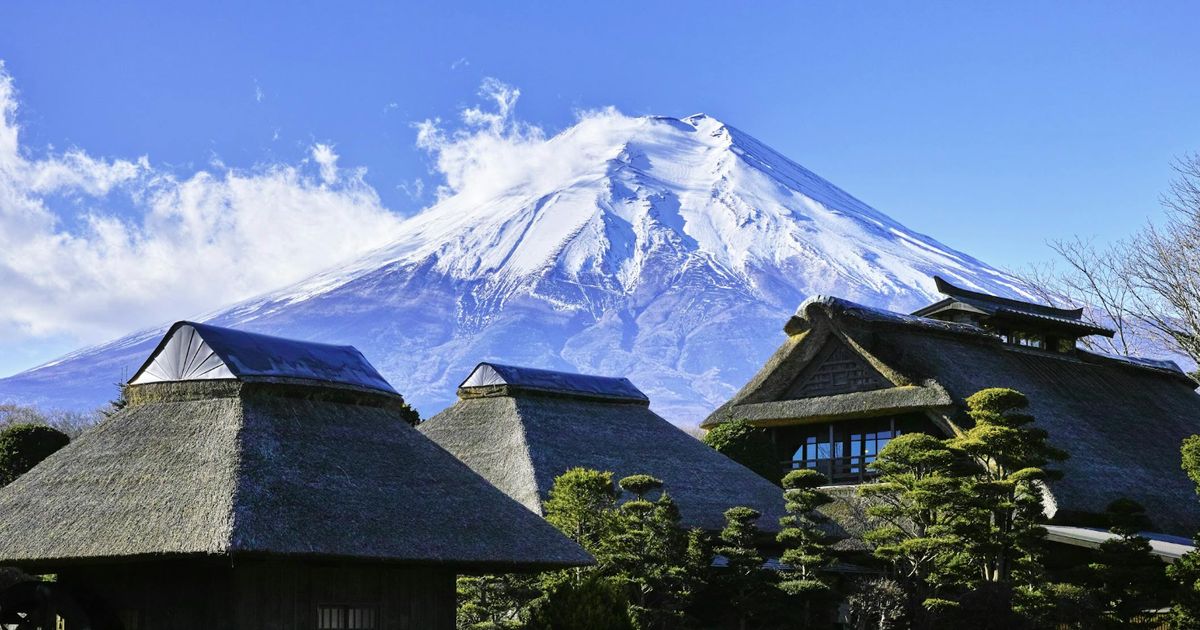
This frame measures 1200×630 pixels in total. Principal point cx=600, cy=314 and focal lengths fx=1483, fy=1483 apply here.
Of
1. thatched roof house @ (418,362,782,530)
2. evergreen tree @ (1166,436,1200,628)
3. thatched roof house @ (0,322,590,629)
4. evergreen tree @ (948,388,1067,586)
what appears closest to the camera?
thatched roof house @ (0,322,590,629)

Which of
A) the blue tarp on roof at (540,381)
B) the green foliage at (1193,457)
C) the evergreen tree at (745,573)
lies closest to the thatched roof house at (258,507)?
the evergreen tree at (745,573)

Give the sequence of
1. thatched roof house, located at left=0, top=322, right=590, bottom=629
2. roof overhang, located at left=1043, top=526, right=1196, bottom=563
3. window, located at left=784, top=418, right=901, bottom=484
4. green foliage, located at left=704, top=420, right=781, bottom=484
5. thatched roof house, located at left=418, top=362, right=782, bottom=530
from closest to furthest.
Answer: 1. thatched roof house, located at left=0, top=322, right=590, bottom=629
2. roof overhang, located at left=1043, top=526, right=1196, bottom=563
3. thatched roof house, located at left=418, top=362, right=782, bottom=530
4. window, located at left=784, top=418, right=901, bottom=484
5. green foliage, located at left=704, top=420, right=781, bottom=484

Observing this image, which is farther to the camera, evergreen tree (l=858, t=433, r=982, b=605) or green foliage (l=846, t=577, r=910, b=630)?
evergreen tree (l=858, t=433, r=982, b=605)

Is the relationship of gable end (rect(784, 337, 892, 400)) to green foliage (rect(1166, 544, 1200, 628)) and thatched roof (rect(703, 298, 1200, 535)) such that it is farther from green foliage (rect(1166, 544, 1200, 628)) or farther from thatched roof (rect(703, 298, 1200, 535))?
green foliage (rect(1166, 544, 1200, 628))

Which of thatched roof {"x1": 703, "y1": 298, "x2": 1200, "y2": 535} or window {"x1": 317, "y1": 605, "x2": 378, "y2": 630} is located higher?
thatched roof {"x1": 703, "y1": 298, "x2": 1200, "y2": 535}

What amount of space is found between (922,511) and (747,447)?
10536 millimetres

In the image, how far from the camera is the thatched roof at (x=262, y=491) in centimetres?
2033

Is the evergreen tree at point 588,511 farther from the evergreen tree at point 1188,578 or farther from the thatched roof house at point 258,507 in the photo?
the evergreen tree at point 1188,578

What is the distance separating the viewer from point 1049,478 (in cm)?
3162

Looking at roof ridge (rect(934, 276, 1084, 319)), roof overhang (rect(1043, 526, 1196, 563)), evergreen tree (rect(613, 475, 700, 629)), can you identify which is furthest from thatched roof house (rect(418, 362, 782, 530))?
roof ridge (rect(934, 276, 1084, 319))

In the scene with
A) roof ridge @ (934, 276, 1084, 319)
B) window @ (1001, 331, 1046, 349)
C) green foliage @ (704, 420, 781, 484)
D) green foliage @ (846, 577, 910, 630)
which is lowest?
green foliage @ (846, 577, 910, 630)

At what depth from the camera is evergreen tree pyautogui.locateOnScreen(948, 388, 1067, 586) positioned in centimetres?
2867

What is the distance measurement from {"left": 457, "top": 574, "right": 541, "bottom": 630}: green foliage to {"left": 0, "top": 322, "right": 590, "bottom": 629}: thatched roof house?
3207 mm

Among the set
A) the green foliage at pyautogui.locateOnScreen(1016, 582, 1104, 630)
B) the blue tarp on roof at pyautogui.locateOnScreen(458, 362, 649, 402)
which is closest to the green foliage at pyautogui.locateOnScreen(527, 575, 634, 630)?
the green foliage at pyautogui.locateOnScreen(1016, 582, 1104, 630)
